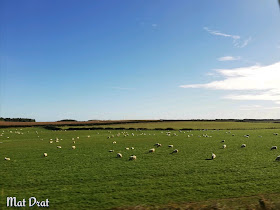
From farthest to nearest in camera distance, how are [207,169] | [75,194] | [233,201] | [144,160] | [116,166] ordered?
[144,160] → [116,166] → [207,169] → [75,194] → [233,201]

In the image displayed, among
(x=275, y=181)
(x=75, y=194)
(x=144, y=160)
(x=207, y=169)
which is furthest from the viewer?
(x=144, y=160)

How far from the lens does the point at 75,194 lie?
25.7ft

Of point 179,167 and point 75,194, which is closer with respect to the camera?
point 75,194

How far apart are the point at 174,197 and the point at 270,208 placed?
2.79 meters

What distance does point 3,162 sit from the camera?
13.7 m

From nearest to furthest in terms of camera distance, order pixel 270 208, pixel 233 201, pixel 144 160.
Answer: pixel 270 208 → pixel 233 201 → pixel 144 160

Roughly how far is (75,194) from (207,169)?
6091mm

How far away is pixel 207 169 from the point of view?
10.6 metres

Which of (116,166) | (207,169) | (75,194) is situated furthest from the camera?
(116,166)

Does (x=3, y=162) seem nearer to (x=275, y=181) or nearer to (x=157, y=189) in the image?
(x=157, y=189)

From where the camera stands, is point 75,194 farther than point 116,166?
No

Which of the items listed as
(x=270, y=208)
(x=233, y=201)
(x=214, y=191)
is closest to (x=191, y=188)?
(x=214, y=191)

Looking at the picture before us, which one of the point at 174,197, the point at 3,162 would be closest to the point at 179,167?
the point at 174,197

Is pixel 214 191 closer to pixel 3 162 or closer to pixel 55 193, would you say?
pixel 55 193
